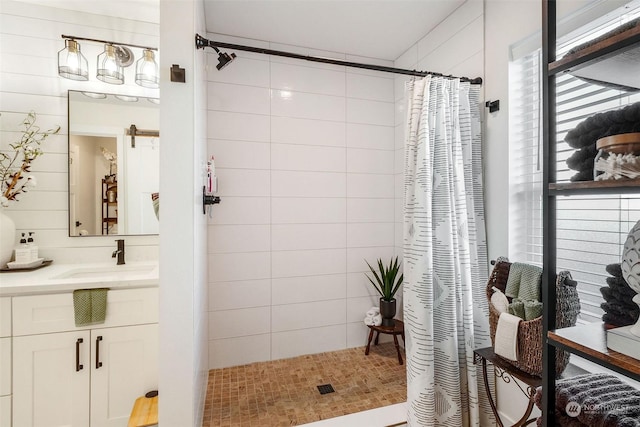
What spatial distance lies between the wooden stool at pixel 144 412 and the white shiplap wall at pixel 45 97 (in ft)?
3.02

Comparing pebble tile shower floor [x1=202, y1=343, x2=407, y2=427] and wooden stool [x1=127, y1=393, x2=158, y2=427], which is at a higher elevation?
wooden stool [x1=127, y1=393, x2=158, y2=427]

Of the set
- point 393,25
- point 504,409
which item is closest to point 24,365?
point 504,409

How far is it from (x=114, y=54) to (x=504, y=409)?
3055 millimetres

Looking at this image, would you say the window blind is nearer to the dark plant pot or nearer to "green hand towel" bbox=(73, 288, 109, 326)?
the dark plant pot

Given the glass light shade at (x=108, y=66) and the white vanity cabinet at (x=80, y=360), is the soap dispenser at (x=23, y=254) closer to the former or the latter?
the white vanity cabinet at (x=80, y=360)

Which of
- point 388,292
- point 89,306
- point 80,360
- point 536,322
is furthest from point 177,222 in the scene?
point 388,292

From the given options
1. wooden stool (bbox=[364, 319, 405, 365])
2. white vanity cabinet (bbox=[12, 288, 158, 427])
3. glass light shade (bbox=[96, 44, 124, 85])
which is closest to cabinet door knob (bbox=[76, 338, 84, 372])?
white vanity cabinet (bbox=[12, 288, 158, 427])

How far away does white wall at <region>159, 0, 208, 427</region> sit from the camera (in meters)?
1.30

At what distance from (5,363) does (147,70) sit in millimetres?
1801

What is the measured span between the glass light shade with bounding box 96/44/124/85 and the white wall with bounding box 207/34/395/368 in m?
0.57

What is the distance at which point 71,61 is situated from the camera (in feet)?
6.17

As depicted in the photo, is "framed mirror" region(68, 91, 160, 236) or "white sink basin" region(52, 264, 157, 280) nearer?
"white sink basin" region(52, 264, 157, 280)

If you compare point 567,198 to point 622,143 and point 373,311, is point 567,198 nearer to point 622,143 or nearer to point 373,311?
point 622,143

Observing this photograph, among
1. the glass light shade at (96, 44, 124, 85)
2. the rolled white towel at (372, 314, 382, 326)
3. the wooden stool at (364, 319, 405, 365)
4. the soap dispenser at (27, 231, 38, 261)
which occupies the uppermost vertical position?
the glass light shade at (96, 44, 124, 85)
